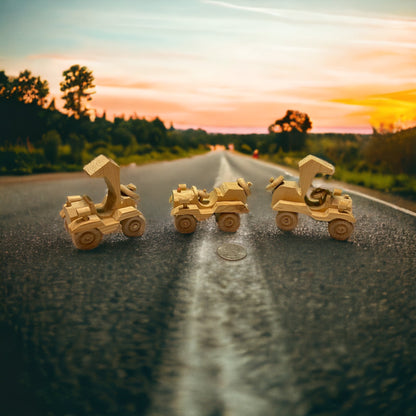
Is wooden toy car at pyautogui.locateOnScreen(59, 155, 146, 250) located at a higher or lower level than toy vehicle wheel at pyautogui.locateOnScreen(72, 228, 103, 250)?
higher

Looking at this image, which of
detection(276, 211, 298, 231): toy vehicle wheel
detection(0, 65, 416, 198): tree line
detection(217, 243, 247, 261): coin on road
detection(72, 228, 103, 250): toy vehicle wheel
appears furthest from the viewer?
detection(0, 65, 416, 198): tree line

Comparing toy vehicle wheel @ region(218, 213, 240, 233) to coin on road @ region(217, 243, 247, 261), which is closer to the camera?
coin on road @ region(217, 243, 247, 261)

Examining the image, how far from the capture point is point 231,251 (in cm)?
323

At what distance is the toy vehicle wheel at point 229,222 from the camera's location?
12.9 ft

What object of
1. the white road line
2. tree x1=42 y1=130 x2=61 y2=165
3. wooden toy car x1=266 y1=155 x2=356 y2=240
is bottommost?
the white road line

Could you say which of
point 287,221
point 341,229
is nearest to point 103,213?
point 287,221

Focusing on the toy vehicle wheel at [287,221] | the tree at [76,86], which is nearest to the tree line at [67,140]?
the tree at [76,86]

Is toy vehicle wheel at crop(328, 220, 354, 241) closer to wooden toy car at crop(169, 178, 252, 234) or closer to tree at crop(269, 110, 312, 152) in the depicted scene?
wooden toy car at crop(169, 178, 252, 234)

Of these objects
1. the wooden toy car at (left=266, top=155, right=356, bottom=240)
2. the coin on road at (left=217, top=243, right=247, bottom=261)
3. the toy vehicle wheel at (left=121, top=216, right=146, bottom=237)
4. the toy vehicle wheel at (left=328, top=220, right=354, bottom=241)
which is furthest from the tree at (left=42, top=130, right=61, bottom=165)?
the toy vehicle wheel at (left=328, top=220, right=354, bottom=241)

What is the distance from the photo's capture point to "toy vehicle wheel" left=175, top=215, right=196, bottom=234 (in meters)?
3.83

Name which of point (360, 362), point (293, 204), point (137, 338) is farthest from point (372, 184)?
point (137, 338)

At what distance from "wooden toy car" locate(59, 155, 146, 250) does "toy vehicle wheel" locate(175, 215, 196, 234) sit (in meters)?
0.49

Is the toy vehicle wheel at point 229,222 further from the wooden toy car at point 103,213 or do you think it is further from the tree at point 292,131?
the tree at point 292,131

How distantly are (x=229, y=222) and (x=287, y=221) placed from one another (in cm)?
84
